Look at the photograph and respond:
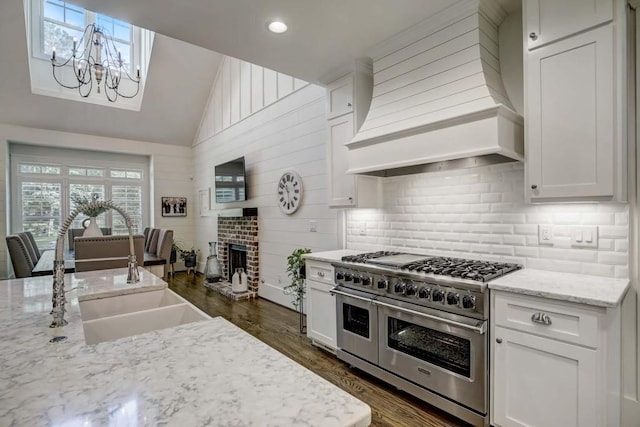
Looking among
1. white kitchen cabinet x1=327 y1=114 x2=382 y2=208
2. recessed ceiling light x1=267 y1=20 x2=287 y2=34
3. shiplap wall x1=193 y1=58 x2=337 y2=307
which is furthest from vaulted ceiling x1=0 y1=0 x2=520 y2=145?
shiplap wall x1=193 y1=58 x2=337 y2=307

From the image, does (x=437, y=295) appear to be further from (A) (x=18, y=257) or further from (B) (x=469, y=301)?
(A) (x=18, y=257)

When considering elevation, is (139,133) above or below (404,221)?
above

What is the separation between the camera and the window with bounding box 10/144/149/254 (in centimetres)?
618

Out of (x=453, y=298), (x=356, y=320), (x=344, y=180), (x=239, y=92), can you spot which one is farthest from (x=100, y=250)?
(x=453, y=298)

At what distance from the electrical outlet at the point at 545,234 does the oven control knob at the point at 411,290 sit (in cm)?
88

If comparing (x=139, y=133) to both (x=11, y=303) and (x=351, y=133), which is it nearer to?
(x=351, y=133)

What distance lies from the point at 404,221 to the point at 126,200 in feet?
22.0

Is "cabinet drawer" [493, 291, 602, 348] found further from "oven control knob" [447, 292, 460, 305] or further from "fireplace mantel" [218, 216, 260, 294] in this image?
"fireplace mantel" [218, 216, 260, 294]

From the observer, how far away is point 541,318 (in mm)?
1721

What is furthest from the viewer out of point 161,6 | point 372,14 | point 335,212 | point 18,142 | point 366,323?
point 18,142

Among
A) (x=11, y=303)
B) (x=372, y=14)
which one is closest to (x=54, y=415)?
(x=11, y=303)

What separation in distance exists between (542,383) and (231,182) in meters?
4.96

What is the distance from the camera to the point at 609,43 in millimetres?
1710

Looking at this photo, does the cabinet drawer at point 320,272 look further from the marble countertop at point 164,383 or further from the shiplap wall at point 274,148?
the marble countertop at point 164,383
